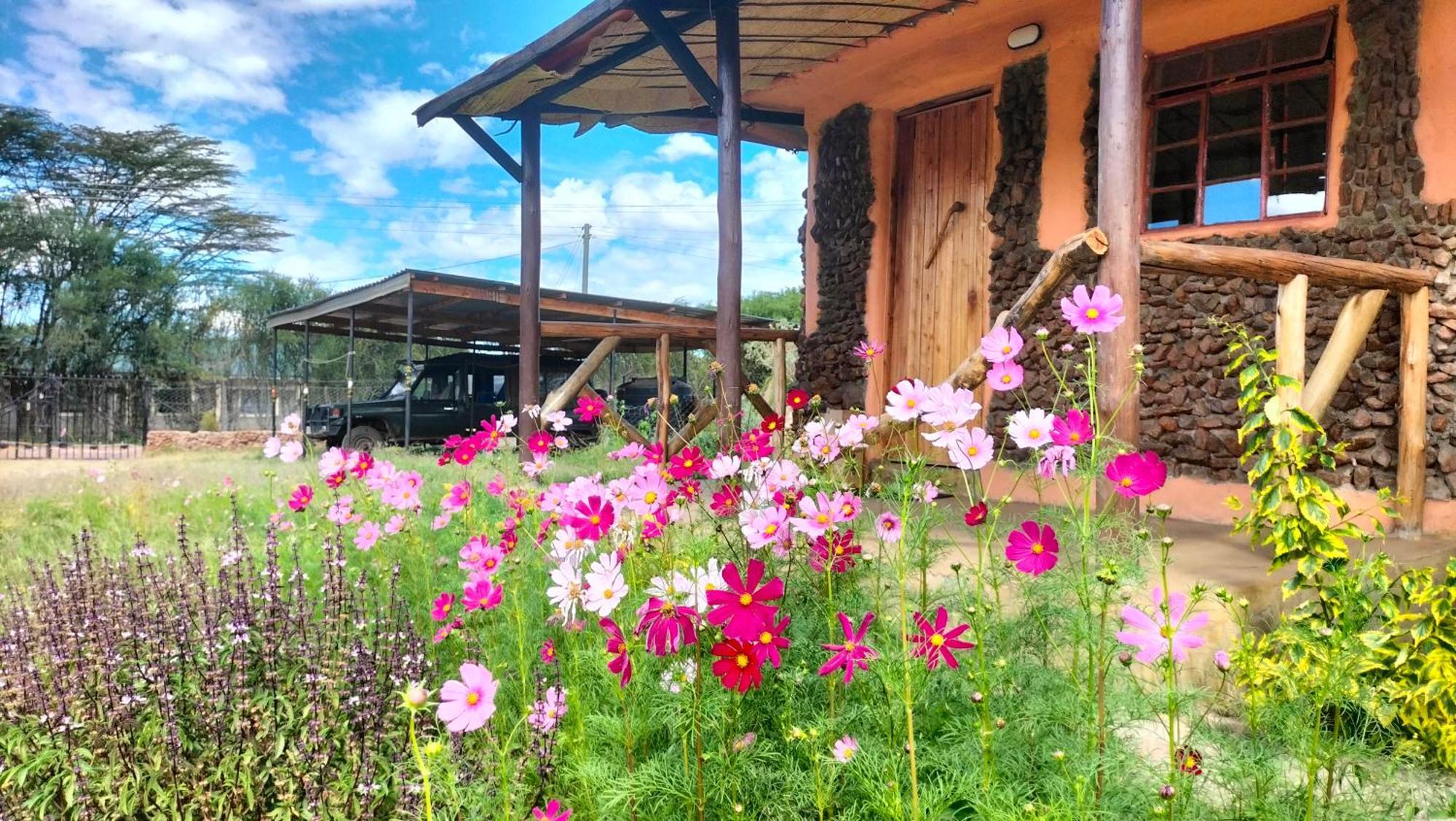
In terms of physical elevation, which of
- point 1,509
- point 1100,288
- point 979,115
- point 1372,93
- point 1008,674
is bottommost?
point 1,509

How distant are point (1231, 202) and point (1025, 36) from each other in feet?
5.20

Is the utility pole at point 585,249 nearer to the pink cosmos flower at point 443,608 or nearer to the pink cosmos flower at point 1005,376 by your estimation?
the pink cosmos flower at point 443,608

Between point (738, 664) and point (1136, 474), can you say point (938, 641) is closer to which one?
point (738, 664)

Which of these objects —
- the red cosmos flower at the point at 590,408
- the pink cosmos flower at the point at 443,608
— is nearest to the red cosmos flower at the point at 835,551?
the pink cosmos flower at the point at 443,608

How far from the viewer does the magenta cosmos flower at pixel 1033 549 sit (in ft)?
4.16

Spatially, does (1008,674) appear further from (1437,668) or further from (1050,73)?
(1050,73)

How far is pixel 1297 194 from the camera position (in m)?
4.46

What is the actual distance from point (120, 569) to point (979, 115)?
17.5 feet

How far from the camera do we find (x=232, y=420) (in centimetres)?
2003

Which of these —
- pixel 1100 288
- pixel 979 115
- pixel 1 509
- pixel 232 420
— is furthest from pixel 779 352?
pixel 232 420

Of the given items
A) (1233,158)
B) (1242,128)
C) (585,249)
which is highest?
(585,249)

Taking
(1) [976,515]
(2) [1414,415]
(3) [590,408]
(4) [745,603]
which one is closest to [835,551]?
(1) [976,515]

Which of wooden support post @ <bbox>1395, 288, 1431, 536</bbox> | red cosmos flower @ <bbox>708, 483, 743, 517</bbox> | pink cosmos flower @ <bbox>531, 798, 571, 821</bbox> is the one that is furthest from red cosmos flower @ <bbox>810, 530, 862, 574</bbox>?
wooden support post @ <bbox>1395, 288, 1431, 536</bbox>

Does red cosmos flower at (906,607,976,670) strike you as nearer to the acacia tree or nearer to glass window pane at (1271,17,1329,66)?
glass window pane at (1271,17,1329,66)
